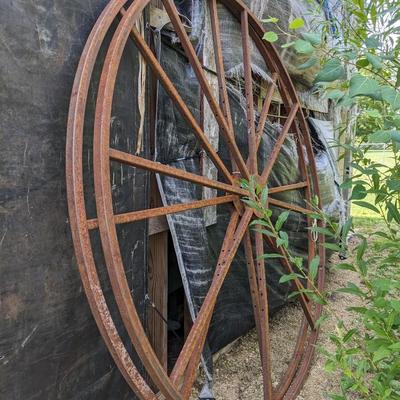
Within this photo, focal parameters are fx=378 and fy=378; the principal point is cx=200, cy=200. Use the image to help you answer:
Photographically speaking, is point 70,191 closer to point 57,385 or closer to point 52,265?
point 52,265

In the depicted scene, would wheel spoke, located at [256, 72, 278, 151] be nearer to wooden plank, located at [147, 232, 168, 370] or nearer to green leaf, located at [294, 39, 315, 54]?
wooden plank, located at [147, 232, 168, 370]

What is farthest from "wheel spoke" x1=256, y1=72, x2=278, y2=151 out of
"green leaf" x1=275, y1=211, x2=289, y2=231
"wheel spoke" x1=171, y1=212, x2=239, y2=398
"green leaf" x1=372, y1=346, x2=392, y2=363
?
"green leaf" x1=372, y1=346, x2=392, y2=363

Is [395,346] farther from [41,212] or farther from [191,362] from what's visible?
[41,212]

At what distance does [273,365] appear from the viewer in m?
2.36

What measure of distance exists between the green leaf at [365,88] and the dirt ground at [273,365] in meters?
1.78

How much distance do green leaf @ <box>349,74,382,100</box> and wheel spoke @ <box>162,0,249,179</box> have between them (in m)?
0.91

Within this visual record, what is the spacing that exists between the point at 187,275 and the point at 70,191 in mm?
900

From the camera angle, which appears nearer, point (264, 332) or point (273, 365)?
point (264, 332)

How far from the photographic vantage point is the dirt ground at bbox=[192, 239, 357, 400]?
2064mm

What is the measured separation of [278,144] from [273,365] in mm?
1366

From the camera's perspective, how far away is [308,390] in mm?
2092

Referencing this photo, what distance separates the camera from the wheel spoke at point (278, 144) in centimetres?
194

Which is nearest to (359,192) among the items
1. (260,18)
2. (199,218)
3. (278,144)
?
(199,218)

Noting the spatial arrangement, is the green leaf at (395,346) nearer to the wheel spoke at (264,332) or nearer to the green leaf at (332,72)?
the green leaf at (332,72)
